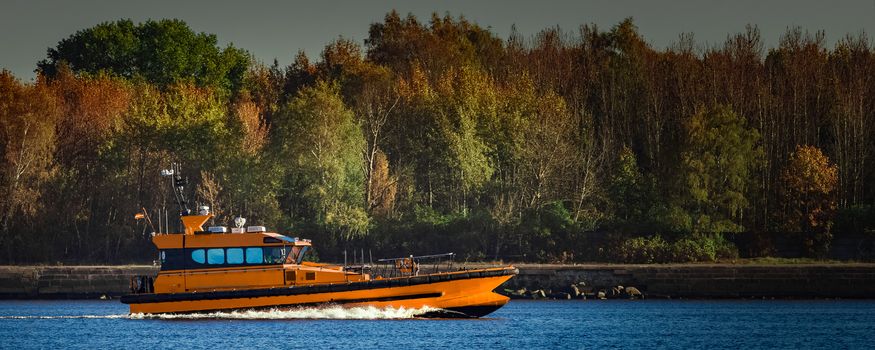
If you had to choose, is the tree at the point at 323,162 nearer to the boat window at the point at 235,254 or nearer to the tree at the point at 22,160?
the tree at the point at 22,160

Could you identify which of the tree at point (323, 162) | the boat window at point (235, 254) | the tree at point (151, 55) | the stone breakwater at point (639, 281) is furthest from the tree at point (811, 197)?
the tree at point (151, 55)

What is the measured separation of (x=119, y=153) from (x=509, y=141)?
784 inches

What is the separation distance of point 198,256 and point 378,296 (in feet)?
19.5

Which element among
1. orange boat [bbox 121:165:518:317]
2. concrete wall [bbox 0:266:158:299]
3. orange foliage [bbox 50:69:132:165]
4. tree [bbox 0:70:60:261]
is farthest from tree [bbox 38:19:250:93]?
orange boat [bbox 121:165:518:317]

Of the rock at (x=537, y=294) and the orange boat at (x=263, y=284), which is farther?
the rock at (x=537, y=294)

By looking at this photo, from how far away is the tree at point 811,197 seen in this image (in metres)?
73.1

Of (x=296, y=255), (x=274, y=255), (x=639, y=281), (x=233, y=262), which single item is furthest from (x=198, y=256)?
(x=639, y=281)

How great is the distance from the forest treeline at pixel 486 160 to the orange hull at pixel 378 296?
75.1 ft

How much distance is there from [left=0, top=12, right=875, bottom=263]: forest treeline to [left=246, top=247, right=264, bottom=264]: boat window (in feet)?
82.9

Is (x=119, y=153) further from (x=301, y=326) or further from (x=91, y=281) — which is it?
(x=301, y=326)

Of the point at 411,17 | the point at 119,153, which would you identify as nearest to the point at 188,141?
the point at 119,153

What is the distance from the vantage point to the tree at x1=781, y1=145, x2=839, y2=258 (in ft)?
240

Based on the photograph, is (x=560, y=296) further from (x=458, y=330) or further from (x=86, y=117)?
(x=86, y=117)

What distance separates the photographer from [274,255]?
5062cm
